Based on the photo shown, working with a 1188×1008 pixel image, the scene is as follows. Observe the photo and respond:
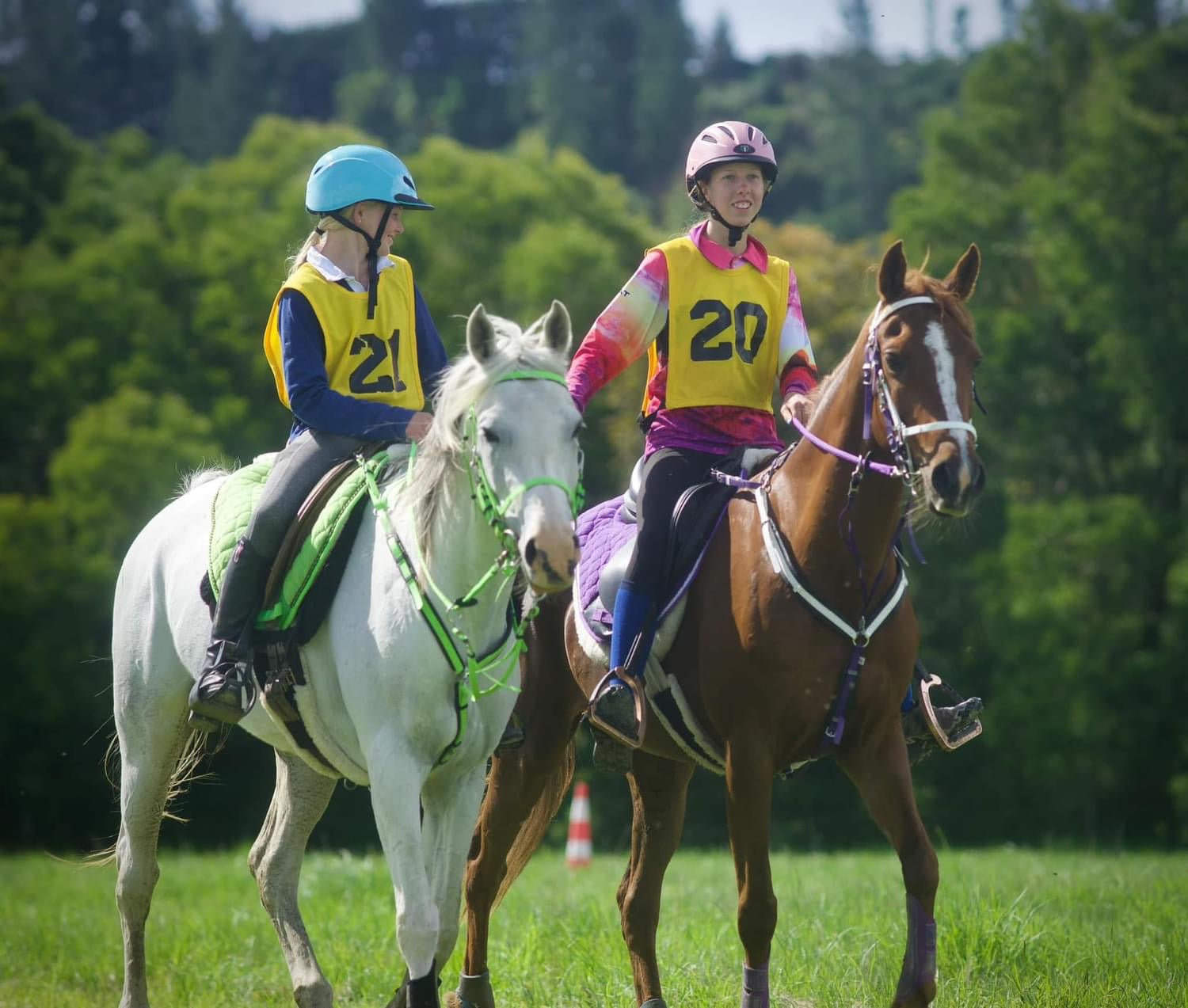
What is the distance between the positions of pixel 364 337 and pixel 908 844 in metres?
2.93

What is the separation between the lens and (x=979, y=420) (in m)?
31.8

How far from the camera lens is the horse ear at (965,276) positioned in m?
Answer: 6.12

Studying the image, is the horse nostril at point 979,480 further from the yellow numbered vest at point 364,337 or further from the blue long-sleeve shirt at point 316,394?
the yellow numbered vest at point 364,337

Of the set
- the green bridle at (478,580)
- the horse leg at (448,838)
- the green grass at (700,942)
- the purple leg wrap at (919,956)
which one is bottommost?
the green grass at (700,942)

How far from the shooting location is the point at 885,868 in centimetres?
1312

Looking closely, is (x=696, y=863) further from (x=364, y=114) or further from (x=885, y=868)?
(x=364, y=114)

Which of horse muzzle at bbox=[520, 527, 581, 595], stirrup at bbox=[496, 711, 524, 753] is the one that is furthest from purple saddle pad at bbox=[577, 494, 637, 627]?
horse muzzle at bbox=[520, 527, 581, 595]

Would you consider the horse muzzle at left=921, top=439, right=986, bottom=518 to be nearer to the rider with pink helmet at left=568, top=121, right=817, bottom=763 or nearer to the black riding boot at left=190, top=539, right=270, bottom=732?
the rider with pink helmet at left=568, top=121, right=817, bottom=763

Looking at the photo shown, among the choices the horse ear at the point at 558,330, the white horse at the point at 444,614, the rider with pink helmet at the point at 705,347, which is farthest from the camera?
the rider with pink helmet at the point at 705,347

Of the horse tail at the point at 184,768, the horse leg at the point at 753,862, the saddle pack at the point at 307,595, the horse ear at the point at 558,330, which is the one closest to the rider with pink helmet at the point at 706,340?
the horse leg at the point at 753,862

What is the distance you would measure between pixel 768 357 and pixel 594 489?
23664mm

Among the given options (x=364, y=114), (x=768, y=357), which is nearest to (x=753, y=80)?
(x=364, y=114)

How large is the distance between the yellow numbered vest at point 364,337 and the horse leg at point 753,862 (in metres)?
2.04

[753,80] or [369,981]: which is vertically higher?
[753,80]
